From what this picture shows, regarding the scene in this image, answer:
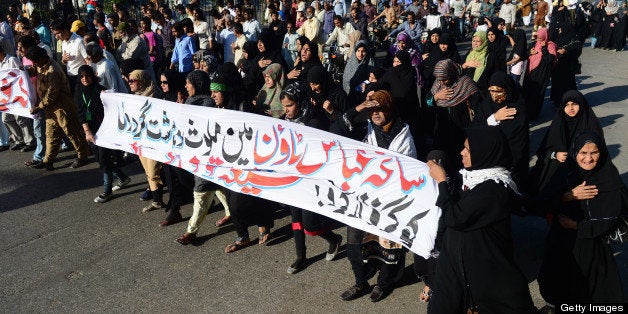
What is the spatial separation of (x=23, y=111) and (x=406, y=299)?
6.25 m

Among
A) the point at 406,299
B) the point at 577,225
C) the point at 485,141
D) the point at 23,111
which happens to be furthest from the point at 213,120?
the point at 23,111

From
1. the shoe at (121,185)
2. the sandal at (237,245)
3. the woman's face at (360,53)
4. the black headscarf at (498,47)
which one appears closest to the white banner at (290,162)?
the sandal at (237,245)

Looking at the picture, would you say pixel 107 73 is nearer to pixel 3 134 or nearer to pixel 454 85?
pixel 3 134

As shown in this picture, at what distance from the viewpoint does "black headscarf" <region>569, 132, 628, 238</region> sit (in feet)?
13.1

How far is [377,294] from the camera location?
A: 481cm

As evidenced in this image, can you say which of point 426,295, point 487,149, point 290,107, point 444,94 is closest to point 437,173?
point 487,149

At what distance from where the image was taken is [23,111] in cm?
830

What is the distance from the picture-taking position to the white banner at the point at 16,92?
8.24 meters

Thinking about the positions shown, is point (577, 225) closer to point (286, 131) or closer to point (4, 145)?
point (286, 131)

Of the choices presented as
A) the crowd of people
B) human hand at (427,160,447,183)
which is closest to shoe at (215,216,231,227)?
the crowd of people

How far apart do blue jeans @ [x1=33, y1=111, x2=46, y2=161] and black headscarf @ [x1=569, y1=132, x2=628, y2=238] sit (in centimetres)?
725

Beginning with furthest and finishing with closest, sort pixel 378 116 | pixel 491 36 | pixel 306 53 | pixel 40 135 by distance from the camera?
1. pixel 491 36
2. pixel 40 135
3. pixel 306 53
4. pixel 378 116

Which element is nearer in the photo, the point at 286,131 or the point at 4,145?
the point at 286,131

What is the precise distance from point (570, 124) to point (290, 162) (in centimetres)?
255
